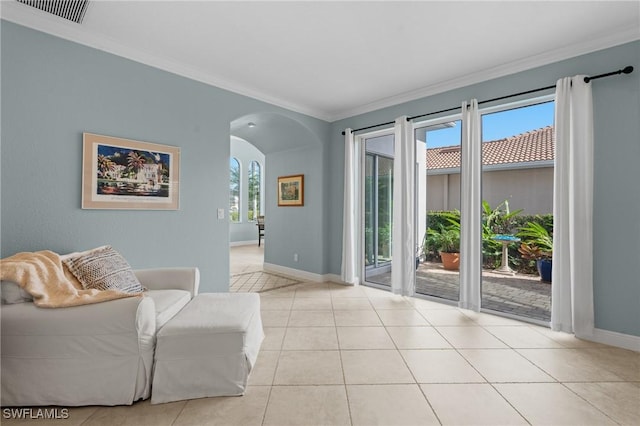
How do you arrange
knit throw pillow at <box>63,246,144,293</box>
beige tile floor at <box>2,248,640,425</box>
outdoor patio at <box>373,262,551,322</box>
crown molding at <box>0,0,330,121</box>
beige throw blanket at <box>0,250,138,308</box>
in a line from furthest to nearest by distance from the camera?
outdoor patio at <box>373,262,551,322</box>, crown molding at <box>0,0,330,121</box>, knit throw pillow at <box>63,246,144,293</box>, beige throw blanket at <box>0,250,138,308</box>, beige tile floor at <box>2,248,640,425</box>

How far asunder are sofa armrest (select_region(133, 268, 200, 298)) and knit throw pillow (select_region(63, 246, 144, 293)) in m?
0.14

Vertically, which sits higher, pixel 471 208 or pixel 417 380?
pixel 471 208

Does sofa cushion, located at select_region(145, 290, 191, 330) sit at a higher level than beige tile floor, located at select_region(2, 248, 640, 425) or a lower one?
higher

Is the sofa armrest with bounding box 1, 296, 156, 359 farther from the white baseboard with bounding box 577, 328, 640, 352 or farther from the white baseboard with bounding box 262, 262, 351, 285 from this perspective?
the white baseboard with bounding box 577, 328, 640, 352

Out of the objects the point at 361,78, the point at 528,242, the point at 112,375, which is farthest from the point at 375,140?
the point at 112,375

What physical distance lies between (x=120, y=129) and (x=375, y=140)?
3.53 metres

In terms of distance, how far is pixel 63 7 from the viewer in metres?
2.35

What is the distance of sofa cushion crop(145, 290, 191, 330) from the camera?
82.2 inches

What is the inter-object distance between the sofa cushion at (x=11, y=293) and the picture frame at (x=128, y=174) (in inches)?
39.1

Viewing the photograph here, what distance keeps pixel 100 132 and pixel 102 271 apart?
53.4 inches

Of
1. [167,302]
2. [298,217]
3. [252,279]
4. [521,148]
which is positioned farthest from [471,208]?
[252,279]

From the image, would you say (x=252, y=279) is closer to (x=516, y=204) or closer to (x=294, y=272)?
(x=294, y=272)

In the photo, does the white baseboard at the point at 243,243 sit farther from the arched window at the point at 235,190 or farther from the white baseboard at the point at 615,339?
the white baseboard at the point at 615,339

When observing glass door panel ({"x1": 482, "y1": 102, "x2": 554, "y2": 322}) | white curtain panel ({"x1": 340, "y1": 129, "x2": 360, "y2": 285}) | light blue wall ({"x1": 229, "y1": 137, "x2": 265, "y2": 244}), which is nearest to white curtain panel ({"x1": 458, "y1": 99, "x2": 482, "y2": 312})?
glass door panel ({"x1": 482, "y1": 102, "x2": 554, "y2": 322})
